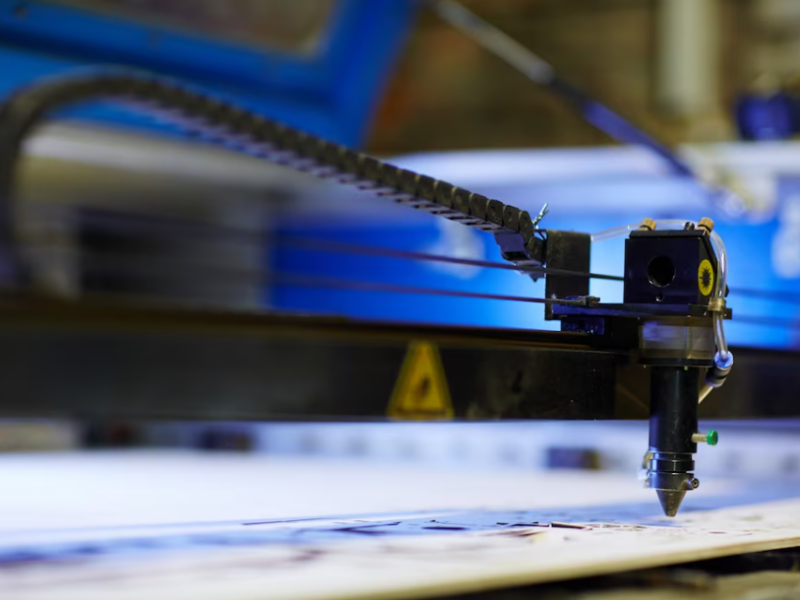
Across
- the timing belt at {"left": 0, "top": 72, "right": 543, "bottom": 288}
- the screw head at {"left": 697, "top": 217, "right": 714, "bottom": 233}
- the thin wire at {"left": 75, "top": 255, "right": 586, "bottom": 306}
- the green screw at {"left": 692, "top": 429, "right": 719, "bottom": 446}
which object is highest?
the timing belt at {"left": 0, "top": 72, "right": 543, "bottom": 288}

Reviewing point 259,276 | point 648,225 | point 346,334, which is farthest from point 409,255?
point 648,225

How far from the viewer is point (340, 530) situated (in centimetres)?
118

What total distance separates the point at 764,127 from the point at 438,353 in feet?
6.91

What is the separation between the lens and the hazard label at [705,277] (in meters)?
1.23

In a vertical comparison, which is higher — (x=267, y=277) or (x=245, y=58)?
(x=245, y=58)

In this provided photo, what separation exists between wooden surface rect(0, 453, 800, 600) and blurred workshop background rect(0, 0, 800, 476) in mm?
334

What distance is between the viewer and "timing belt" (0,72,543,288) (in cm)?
105

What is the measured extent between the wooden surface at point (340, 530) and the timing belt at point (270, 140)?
31 centimetres

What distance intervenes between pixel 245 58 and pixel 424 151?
4.41 ft

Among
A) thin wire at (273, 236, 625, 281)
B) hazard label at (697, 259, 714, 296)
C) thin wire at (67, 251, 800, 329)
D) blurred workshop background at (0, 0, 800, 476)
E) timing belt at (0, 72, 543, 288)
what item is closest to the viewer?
thin wire at (67, 251, 800, 329)

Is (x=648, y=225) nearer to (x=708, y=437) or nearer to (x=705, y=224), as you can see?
(x=705, y=224)

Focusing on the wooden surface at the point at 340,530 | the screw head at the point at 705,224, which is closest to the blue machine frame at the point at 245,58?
the wooden surface at the point at 340,530

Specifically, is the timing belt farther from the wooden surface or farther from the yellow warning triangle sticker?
the wooden surface

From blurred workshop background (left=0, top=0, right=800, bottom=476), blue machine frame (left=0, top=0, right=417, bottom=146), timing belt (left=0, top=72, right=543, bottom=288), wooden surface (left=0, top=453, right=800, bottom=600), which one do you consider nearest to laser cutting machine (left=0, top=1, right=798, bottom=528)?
timing belt (left=0, top=72, right=543, bottom=288)
